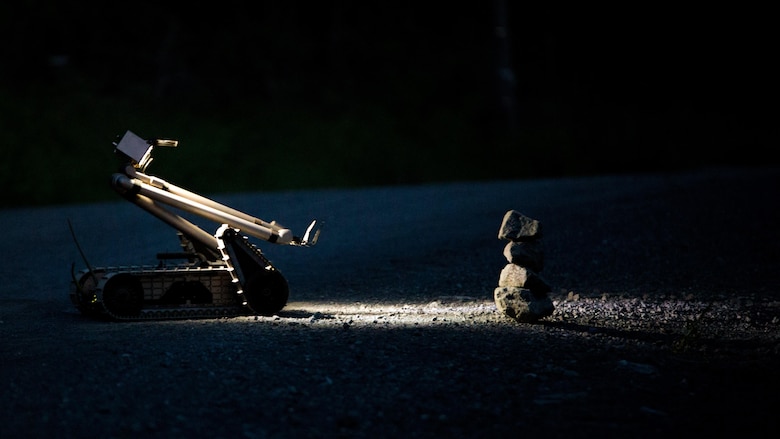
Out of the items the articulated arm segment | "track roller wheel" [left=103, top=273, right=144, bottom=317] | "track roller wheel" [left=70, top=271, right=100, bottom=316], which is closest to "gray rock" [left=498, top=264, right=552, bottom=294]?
the articulated arm segment

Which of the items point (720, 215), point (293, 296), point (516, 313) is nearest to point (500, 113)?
point (720, 215)

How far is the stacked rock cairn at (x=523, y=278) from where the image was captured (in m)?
8.72

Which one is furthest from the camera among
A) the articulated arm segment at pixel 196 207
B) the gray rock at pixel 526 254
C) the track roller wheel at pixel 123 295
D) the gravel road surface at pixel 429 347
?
the articulated arm segment at pixel 196 207

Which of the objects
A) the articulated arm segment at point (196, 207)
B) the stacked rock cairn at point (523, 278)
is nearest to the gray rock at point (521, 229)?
the stacked rock cairn at point (523, 278)

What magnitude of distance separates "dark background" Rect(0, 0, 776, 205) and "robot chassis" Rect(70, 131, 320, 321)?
13057 mm

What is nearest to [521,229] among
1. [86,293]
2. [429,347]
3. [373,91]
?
[429,347]

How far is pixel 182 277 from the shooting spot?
9.23 metres

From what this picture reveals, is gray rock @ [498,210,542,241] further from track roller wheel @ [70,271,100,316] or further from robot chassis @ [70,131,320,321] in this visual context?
track roller wheel @ [70,271,100,316]

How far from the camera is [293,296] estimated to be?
36.7 ft

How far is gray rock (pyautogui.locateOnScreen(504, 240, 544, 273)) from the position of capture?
8.85 meters

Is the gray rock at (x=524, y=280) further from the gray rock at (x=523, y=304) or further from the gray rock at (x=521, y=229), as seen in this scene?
the gray rock at (x=521, y=229)

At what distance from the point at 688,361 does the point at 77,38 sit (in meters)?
23.9

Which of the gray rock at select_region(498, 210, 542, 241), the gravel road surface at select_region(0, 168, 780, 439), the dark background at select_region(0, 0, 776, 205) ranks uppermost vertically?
the dark background at select_region(0, 0, 776, 205)

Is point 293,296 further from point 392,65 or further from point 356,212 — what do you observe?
point 392,65
